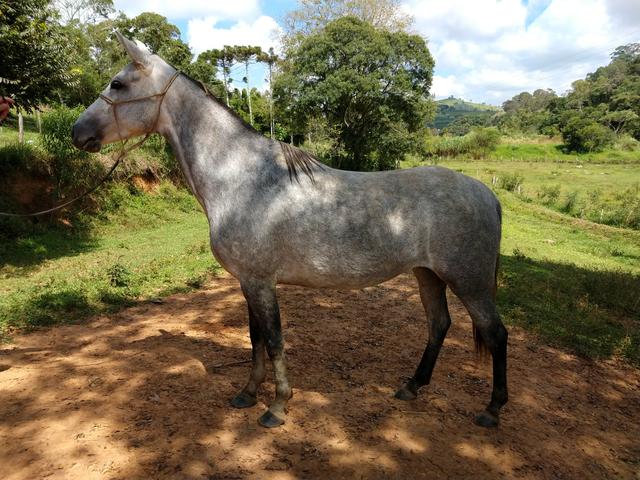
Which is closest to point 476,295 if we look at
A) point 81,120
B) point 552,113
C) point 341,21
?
point 81,120

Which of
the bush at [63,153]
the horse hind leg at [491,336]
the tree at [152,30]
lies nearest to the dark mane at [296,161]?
the horse hind leg at [491,336]

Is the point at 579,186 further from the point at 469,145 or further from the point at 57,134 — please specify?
the point at 57,134

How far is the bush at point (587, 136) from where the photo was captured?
44.3 metres

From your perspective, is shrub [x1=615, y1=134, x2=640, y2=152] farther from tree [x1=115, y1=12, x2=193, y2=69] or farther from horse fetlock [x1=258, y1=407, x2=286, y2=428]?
horse fetlock [x1=258, y1=407, x2=286, y2=428]

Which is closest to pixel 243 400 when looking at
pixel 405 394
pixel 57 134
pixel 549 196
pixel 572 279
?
pixel 405 394

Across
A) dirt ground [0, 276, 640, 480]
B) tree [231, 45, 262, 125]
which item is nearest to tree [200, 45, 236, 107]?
tree [231, 45, 262, 125]

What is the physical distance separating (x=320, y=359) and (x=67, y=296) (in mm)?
4002

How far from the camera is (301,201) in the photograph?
3061 millimetres

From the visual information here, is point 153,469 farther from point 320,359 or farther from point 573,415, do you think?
point 573,415

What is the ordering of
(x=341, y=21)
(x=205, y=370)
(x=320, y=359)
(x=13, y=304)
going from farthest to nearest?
1. (x=341, y=21)
2. (x=13, y=304)
3. (x=320, y=359)
4. (x=205, y=370)

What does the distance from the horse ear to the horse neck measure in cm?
26

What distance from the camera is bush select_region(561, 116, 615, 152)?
44344 millimetres

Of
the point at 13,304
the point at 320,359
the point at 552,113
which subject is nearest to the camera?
the point at 320,359

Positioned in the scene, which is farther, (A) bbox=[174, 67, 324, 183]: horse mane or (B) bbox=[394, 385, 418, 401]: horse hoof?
(B) bbox=[394, 385, 418, 401]: horse hoof
